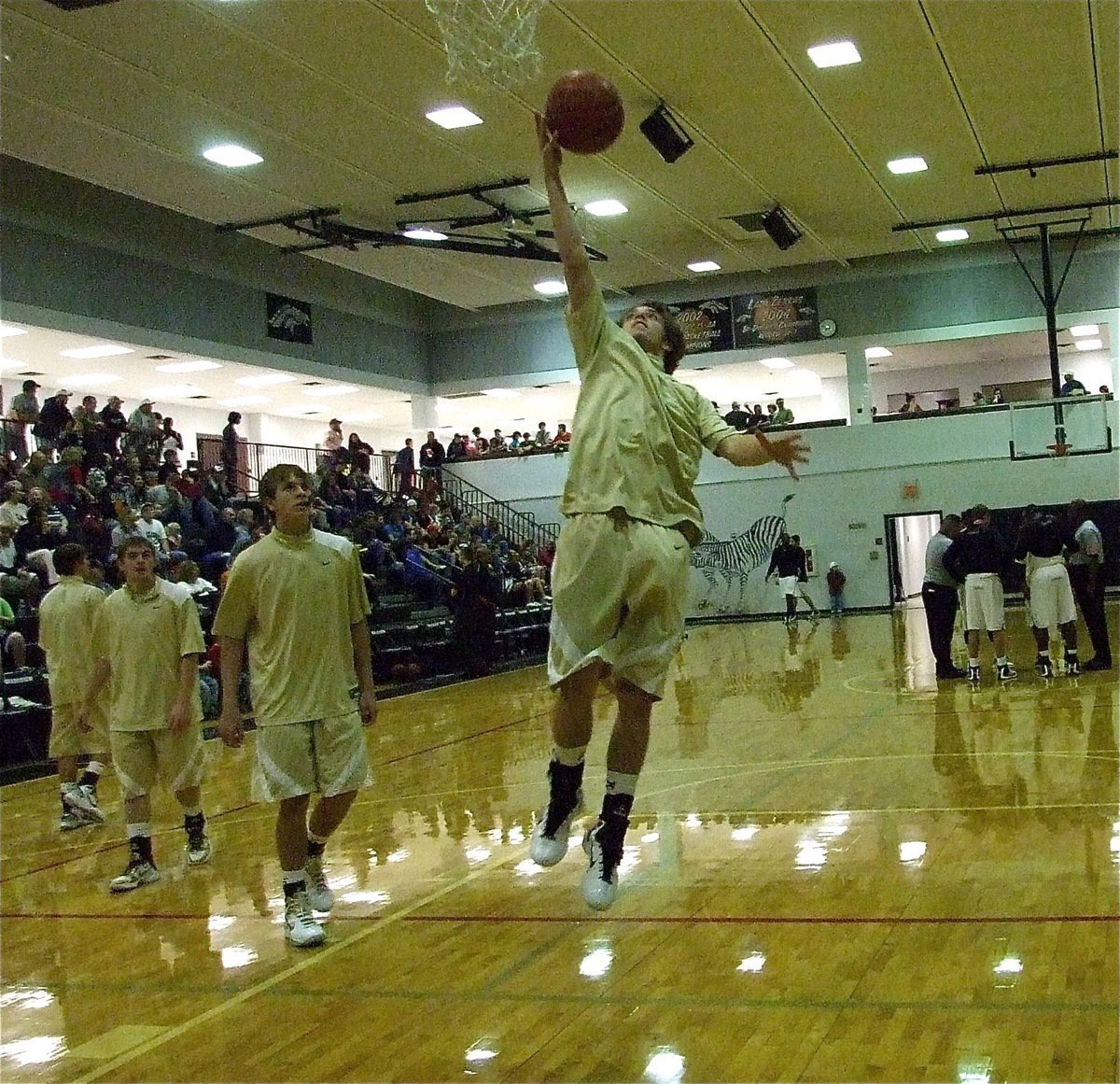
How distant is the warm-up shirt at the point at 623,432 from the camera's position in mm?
4383

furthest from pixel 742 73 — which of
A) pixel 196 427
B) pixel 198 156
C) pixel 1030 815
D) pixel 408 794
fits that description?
pixel 196 427

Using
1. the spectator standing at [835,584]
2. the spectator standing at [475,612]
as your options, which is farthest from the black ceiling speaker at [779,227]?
the spectator standing at [835,584]

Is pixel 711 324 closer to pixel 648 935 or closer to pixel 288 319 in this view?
pixel 288 319

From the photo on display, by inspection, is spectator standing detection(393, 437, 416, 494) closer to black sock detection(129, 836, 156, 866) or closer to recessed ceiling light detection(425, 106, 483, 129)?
recessed ceiling light detection(425, 106, 483, 129)

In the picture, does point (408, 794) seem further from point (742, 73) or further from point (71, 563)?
point (742, 73)

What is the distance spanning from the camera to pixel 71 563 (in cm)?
879

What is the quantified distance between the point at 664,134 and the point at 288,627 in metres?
11.3

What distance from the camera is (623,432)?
4391mm

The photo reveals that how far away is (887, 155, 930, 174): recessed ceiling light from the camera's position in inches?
739

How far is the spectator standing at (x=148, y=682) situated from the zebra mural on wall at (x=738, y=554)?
828 inches

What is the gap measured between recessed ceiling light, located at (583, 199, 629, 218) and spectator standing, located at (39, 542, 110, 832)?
12.7 m

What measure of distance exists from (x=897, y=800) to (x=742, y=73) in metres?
A: 9.94

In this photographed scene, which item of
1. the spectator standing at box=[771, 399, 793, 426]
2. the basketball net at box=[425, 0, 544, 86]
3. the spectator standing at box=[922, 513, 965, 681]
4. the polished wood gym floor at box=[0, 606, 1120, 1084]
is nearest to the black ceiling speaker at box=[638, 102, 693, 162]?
the spectator standing at box=[922, 513, 965, 681]

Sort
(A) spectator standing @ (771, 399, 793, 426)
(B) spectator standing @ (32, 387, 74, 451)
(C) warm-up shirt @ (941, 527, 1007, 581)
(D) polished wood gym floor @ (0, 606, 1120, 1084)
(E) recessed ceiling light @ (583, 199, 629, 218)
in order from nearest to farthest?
(D) polished wood gym floor @ (0, 606, 1120, 1084) → (C) warm-up shirt @ (941, 527, 1007, 581) → (B) spectator standing @ (32, 387, 74, 451) → (E) recessed ceiling light @ (583, 199, 629, 218) → (A) spectator standing @ (771, 399, 793, 426)
